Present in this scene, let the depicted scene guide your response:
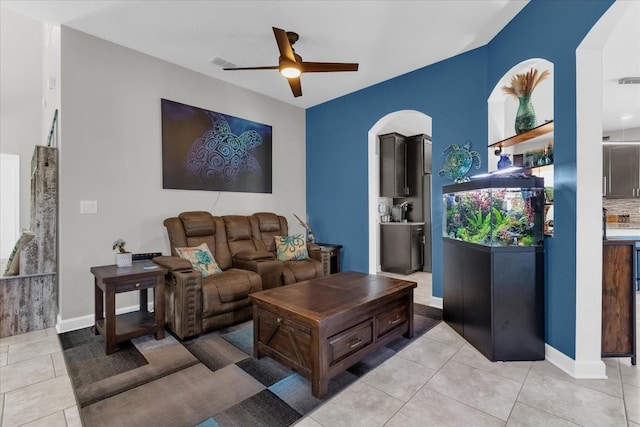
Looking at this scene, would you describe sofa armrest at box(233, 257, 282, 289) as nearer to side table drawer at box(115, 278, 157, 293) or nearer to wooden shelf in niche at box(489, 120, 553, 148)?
side table drawer at box(115, 278, 157, 293)

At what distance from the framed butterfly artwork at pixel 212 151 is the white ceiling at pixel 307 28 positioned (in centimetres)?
66

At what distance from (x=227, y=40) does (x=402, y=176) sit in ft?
12.3

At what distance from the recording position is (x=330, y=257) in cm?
446

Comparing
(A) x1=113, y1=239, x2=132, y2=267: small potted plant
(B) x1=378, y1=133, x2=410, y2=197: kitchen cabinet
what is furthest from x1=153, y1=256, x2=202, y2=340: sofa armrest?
(B) x1=378, y1=133, x2=410, y2=197: kitchen cabinet

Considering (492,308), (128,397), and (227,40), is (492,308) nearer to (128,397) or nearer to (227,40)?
(128,397)

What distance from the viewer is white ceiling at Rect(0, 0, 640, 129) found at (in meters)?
2.58

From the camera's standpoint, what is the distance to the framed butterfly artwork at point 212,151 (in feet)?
11.6

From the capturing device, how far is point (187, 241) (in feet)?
11.0

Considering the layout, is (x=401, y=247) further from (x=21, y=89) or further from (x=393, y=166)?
(x=21, y=89)

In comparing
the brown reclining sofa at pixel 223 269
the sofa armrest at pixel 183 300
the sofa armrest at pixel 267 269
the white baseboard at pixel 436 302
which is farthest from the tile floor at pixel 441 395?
the sofa armrest at pixel 267 269

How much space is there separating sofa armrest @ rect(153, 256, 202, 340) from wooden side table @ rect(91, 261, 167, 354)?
9 cm

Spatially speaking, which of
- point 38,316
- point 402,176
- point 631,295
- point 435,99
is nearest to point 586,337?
point 631,295

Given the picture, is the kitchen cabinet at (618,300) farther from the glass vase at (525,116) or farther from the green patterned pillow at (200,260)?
the green patterned pillow at (200,260)

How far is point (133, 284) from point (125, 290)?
0.23 feet
